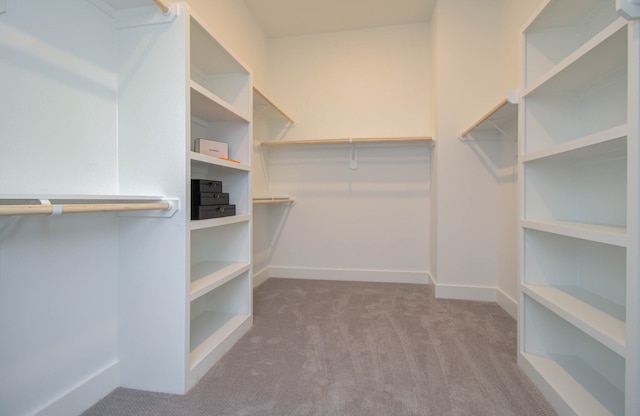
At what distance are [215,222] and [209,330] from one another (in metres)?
0.65

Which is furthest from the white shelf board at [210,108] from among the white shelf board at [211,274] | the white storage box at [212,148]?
the white shelf board at [211,274]

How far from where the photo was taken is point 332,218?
3006mm

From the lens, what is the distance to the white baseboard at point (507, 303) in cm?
199

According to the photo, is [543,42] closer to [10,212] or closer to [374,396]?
[374,396]

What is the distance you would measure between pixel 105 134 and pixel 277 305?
5.32 ft

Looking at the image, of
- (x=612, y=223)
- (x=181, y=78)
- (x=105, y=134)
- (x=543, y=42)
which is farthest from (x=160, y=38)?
(x=612, y=223)

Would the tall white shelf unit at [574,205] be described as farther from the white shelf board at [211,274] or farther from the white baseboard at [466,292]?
the white shelf board at [211,274]

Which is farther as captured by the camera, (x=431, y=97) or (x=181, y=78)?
(x=431, y=97)

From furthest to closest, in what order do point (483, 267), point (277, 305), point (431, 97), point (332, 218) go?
1. point (332, 218)
2. point (431, 97)
3. point (483, 267)
4. point (277, 305)

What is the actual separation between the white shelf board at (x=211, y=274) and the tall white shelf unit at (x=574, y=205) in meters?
1.52

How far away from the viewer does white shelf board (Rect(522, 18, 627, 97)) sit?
2.91 ft

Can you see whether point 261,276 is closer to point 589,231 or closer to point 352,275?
point 352,275

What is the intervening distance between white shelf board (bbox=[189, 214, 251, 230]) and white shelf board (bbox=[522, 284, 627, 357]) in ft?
5.06

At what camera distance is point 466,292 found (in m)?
2.38
